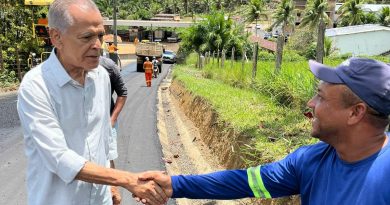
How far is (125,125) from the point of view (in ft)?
35.8

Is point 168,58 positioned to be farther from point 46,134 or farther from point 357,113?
point 357,113

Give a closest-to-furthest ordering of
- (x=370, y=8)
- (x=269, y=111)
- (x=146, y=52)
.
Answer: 1. (x=269, y=111)
2. (x=146, y=52)
3. (x=370, y=8)

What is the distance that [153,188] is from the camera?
2578 mm

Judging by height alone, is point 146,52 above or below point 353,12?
below

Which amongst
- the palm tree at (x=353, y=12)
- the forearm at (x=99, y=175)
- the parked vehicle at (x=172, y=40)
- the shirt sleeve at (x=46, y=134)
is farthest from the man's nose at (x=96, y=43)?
the parked vehicle at (x=172, y=40)

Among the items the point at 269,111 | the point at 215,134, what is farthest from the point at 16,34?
the point at 269,111

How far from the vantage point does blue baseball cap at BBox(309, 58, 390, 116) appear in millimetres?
1802

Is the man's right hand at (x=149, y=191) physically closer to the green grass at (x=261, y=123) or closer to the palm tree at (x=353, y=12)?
the green grass at (x=261, y=123)

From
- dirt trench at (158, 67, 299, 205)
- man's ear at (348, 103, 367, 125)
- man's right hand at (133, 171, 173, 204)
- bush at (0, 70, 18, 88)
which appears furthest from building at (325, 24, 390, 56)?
man's ear at (348, 103, 367, 125)

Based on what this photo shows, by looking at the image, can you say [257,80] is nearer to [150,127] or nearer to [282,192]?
[150,127]

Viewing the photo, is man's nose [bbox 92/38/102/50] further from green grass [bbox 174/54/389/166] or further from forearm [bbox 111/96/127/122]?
green grass [bbox 174/54/389/166]

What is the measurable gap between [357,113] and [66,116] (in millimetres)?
1409

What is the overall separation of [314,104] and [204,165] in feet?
20.3

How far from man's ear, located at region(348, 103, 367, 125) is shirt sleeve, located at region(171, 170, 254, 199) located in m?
0.70
